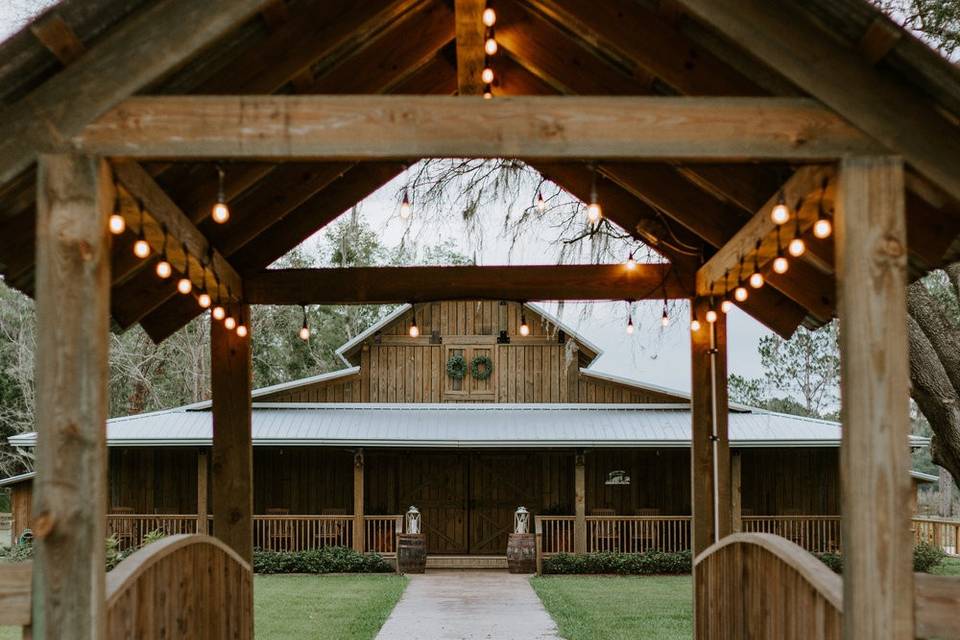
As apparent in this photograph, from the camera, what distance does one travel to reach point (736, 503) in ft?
70.2

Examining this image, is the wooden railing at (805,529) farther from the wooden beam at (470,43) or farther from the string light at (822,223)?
the string light at (822,223)

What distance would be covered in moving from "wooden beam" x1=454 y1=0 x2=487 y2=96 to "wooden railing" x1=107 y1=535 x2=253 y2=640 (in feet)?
11.3

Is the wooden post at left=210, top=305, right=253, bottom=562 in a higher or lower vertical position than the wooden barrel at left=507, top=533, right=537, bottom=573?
higher

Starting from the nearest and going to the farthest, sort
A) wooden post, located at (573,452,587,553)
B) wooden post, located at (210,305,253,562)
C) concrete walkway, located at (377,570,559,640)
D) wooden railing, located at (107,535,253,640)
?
wooden railing, located at (107,535,253,640)
wooden post, located at (210,305,253,562)
concrete walkway, located at (377,570,559,640)
wooden post, located at (573,452,587,553)

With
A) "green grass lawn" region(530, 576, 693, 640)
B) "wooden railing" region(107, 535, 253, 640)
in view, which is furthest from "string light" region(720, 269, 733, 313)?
"green grass lawn" region(530, 576, 693, 640)

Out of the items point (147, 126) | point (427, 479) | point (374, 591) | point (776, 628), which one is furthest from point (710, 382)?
point (427, 479)

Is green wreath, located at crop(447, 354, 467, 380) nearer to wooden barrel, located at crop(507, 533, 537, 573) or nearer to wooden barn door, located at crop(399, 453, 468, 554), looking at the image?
wooden barn door, located at crop(399, 453, 468, 554)

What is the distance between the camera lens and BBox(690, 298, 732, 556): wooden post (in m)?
8.80

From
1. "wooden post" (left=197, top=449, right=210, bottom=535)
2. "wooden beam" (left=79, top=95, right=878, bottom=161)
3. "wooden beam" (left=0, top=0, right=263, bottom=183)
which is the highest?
"wooden beam" (left=0, top=0, right=263, bottom=183)

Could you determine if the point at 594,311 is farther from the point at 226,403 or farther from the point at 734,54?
the point at 734,54

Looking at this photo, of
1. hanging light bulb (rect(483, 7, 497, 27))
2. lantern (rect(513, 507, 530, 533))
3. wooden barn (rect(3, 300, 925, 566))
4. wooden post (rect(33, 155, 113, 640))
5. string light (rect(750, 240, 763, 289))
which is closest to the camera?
wooden post (rect(33, 155, 113, 640))

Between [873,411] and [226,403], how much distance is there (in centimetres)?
548

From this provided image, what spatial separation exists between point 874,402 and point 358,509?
17.8 meters

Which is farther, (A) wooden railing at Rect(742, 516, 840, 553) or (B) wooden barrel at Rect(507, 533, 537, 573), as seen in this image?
(A) wooden railing at Rect(742, 516, 840, 553)
